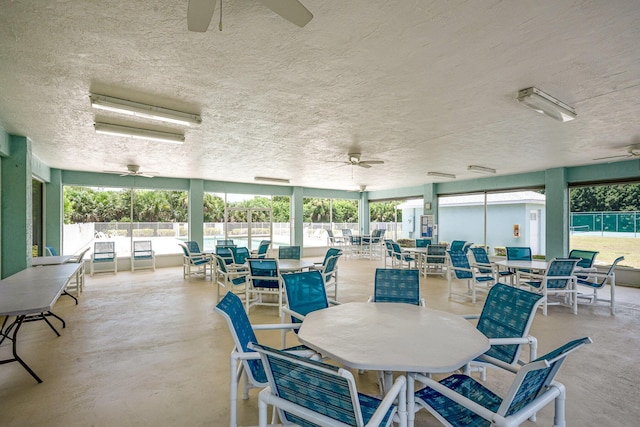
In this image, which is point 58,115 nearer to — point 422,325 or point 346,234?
point 422,325

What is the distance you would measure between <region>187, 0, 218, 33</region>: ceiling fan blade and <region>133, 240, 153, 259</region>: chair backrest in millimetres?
8593

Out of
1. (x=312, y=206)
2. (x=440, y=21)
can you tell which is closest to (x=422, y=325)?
(x=440, y=21)

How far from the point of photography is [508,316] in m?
2.20

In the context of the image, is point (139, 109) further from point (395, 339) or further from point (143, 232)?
point (143, 232)

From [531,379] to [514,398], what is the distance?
104 mm

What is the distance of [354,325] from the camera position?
6.70 ft

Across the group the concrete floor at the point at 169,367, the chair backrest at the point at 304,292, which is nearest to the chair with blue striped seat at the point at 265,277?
the concrete floor at the point at 169,367

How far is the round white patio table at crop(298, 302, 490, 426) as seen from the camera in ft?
4.89

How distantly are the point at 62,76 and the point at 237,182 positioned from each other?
8.12 m

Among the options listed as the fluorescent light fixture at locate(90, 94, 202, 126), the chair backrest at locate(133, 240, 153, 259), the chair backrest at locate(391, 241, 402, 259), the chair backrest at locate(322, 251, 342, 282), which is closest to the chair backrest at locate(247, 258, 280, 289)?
the chair backrest at locate(322, 251, 342, 282)

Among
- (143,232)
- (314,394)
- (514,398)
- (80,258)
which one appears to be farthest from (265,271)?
(143,232)

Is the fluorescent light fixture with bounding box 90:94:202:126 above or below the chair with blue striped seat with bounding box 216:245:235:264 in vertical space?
above

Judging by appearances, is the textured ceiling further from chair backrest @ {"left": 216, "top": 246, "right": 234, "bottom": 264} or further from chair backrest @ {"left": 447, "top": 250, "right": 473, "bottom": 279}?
chair backrest @ {"left": 216, "top": 246, "right": 234, "bottom": 264}

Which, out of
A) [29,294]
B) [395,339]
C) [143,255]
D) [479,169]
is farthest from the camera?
[143,255]
